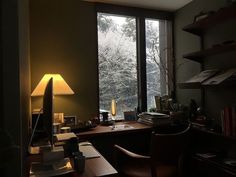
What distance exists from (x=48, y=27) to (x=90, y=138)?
1436mm

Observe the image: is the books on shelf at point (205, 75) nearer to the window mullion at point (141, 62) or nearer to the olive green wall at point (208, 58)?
the olive green wall at point (208, 58)

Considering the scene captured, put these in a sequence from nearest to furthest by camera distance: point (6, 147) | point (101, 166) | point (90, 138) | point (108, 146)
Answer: point (6, 147), point (101, 166), point (90, 138), point (108, 146)

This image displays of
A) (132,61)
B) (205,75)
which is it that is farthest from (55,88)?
(205,75)

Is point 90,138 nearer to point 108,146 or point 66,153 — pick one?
point 108,146

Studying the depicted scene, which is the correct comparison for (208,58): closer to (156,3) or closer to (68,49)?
(156,3)

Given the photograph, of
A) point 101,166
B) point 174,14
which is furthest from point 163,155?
point 174,14

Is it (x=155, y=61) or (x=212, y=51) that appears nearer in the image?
(x=212, y=51)

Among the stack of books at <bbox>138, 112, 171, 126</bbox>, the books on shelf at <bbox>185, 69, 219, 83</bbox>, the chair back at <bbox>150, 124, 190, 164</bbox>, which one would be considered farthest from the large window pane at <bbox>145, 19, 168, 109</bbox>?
the chair back at <bbox>150, 124, 190, 164</bbox>

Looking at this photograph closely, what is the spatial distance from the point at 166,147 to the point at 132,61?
1615 mm

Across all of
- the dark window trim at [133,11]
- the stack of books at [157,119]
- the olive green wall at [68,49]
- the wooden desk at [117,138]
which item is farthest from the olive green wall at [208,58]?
the olive green wall at [68,49]

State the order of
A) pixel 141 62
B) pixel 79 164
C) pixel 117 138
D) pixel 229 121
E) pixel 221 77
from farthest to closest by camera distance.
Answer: pixel 141 62 → pixel 117 138 → pixel 221 77 → pixel 229 121 → pixel 79 164

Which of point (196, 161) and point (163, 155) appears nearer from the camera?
point (163, 155)

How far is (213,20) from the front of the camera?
224 centimetres

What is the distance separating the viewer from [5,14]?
0.90 meters
